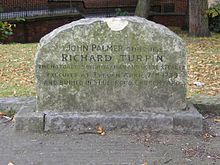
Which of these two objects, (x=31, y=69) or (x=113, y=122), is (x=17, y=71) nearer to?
(x=31, y=69)

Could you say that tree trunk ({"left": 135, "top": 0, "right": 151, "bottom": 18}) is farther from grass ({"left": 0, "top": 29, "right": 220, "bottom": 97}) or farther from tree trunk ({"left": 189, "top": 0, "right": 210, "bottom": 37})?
grass ({"left": 0, "top": 29, "right": 220, "bottom": 97})

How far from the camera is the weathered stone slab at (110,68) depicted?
5.77 metres

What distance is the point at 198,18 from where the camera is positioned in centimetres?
1664

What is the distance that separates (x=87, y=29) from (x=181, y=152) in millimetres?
1817

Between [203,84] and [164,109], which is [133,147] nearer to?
[164,109]

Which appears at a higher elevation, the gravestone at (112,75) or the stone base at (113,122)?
the gravestone at (112,75)

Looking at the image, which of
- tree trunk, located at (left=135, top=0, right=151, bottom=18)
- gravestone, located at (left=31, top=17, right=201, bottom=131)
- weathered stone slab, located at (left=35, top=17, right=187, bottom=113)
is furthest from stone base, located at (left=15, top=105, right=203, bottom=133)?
A: tree trunk, located at (left=135, top=0, right=151, bottom=18)

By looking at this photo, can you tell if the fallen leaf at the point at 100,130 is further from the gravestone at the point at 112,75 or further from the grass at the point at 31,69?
the grass at the point at 31,69

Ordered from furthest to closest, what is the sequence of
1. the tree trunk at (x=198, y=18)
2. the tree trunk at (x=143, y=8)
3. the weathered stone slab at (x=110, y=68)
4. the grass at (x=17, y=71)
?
1. the tree trunk at (x=143, y=8)
2. the tree trunk at (x=198, y=18)
3. the grass at (x=17, y=71)
4. the weathered stone slab at (x=110, y=68)

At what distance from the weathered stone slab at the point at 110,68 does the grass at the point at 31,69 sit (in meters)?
1.37

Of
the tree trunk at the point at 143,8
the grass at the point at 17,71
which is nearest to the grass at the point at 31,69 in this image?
the grass at the point at 17,71

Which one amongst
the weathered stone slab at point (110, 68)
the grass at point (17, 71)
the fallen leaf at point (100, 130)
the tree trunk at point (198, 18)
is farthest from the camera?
the tree trunk at point (198, 18)

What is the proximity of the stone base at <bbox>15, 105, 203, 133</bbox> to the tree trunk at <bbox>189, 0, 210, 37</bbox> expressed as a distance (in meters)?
11.2

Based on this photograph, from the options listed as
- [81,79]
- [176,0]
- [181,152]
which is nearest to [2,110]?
[81,79]
